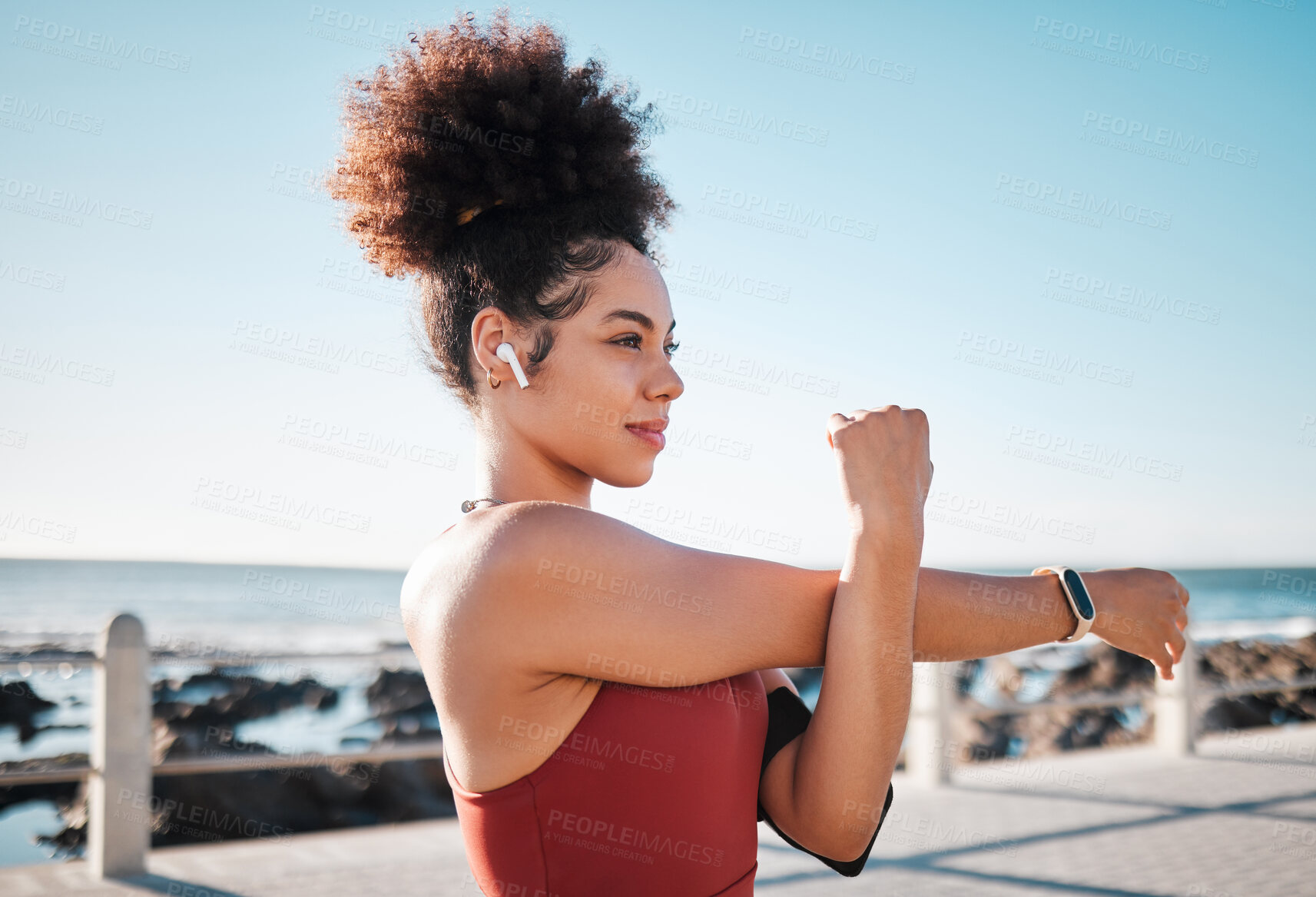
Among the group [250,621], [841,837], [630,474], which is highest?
[250,621]

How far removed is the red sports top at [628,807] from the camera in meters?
1.25

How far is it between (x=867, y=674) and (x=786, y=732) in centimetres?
34

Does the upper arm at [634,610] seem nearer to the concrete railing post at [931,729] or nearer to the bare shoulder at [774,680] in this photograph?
the bare shoulder at [774,680]

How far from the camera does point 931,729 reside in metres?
6.84

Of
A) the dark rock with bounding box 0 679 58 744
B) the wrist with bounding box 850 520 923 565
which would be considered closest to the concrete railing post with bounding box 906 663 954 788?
the wrist with bounding box 850 520 923 565

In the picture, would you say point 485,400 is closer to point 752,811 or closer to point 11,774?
point 752,811

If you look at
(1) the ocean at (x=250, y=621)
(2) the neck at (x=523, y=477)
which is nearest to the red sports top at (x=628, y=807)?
(2) the neck at (x=523, y=477)

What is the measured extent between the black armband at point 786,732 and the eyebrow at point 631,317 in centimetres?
63

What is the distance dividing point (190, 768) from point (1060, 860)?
4800 mm

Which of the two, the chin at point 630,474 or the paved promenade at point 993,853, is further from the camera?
the paved promenade at point 993,853

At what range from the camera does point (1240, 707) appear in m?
15.4

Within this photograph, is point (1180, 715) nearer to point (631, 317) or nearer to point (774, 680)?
point (774, 680)

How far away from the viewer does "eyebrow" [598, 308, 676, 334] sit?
1.44 m

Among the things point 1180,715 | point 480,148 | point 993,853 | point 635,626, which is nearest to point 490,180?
point 480,148
